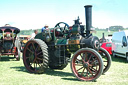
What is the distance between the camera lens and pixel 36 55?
326 inches

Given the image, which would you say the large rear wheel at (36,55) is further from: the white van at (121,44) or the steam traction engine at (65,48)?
the white van at (121,44)

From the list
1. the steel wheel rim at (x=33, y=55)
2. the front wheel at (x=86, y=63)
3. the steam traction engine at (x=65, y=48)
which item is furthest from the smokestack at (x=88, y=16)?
the steel wheel rim at (x=33, y=55)

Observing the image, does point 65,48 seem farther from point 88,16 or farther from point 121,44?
point 121,44

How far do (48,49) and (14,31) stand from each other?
7.80 metres

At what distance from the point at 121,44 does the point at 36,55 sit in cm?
809

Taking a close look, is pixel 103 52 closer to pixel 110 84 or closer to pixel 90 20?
pixel 90 20

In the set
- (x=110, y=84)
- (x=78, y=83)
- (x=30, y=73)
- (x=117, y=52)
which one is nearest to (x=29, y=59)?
(x=30, y=73)

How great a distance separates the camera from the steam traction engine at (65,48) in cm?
720

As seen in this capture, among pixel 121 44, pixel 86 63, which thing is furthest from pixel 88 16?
pixel 121 44

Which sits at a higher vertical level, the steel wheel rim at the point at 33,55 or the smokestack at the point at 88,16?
the smokestack at the point at 88,16

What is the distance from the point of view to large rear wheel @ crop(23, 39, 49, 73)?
7.82 meters

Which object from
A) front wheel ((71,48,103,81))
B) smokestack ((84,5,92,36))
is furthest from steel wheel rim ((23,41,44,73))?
smokestack ((84,5,92,36))

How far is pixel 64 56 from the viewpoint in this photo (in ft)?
26.0

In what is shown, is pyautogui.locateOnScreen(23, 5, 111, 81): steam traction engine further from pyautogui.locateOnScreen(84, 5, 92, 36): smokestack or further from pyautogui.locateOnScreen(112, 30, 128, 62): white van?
pyautogui.locateOnScreen(112, 30, 128, 62): white van
